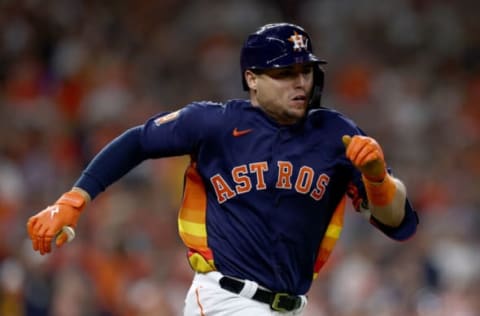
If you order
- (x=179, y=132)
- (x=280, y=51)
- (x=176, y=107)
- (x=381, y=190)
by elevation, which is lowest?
(x=176, y=107)

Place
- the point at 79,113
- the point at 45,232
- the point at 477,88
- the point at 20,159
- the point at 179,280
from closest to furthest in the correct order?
the point at 45,232 < the point at 179,280 < the point at 20,159 < the point at 79,113 < the point at 477,88

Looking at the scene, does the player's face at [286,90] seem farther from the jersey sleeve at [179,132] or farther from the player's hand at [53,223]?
the player's hand at [53,223]

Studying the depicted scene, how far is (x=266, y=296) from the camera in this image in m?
4.59

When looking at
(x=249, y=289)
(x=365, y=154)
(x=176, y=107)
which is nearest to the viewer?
(x=365, y=154)

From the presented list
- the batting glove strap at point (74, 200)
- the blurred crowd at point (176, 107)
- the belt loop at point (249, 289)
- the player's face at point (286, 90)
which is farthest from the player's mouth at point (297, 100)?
the blurred crowd at point (176, 107)

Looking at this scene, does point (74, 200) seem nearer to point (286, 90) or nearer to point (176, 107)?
point (286, 90)

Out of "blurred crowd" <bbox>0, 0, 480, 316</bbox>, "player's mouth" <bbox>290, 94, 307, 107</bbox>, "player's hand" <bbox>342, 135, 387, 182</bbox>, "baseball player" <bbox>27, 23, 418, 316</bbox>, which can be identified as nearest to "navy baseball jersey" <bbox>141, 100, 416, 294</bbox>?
"baseball player" <bbox>27, 23, 418, 316</bbox>

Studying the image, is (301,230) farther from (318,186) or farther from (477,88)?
(477,88)

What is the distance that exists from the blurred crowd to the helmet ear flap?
3146 mm

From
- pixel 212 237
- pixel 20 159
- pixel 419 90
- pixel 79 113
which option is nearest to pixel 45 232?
pixel 212 237

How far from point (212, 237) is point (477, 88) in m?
7.40

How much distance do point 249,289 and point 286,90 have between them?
2.46 feet

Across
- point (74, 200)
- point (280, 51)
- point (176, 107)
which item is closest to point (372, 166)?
point (280, 51)

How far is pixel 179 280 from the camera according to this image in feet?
29.7
